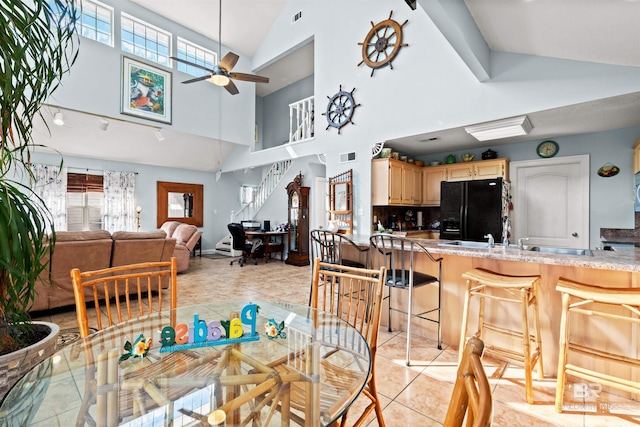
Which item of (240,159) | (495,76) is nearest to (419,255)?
(495,76)

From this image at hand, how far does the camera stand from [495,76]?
11.7 ft

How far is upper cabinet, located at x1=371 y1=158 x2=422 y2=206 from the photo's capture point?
4742 millimetres

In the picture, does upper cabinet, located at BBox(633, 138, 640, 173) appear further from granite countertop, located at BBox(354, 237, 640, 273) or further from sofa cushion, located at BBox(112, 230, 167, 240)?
sofa cushion, located at BBox(112, 230, 167, 240)

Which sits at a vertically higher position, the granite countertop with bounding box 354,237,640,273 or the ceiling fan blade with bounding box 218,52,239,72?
the ceiling fan blade with bounding box 218,52,239,72

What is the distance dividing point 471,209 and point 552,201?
1230 mm

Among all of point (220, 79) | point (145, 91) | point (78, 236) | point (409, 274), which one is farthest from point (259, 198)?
point (409, 274)

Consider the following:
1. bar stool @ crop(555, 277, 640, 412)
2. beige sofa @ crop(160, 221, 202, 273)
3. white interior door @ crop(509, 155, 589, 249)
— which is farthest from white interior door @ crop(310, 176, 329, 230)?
bar stool @ crop(555, 277, 640, 412)

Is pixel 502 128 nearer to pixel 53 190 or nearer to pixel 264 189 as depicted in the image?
pixel 264 189

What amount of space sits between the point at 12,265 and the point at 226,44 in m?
7.54

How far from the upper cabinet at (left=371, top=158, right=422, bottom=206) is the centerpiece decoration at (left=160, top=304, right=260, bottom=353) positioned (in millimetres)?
3762

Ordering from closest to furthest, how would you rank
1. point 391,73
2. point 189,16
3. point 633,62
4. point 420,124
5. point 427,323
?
point 633,62 → point 427,323 → point 420,124 → point 391,73 → point 189,16

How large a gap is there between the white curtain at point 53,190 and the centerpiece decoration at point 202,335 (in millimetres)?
7157

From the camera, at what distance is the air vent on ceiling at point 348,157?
513 centimetres

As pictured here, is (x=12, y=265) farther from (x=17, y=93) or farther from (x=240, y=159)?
(x=240, y=159)
